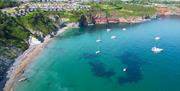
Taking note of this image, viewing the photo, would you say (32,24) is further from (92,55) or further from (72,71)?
(72,71)

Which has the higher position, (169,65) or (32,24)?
(32,24)

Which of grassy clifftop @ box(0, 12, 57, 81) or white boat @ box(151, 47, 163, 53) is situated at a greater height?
grassy clifftop @ box(0, 12, 57, 81)

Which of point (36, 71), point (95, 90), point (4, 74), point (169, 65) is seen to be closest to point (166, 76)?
point (169, 65)

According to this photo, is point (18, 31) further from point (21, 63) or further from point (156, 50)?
point (156, 50)

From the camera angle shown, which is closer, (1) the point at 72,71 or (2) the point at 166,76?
(2) the point at 166,76

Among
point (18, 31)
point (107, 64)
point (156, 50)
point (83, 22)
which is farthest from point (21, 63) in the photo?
point (83, 22)

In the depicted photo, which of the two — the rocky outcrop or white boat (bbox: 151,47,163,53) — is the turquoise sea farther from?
the rocky outcrop

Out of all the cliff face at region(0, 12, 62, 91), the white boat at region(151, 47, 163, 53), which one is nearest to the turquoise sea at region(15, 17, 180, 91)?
the white boat at region(151, 47, 163, 53)

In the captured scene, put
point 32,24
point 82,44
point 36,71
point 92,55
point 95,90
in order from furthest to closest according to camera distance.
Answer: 1. point 32,24
2. point 82,44
3. point 92,55
4. point 36,71
5. point 95,90
